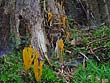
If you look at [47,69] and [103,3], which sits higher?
[103,3]

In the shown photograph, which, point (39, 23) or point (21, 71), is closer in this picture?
point (21, 71)

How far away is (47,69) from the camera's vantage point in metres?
3.37

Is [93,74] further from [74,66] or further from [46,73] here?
[46,73]

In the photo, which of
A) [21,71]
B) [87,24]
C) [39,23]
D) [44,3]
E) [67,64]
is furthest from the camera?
[87,24]

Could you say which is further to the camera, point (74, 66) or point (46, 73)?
point (74, 66)

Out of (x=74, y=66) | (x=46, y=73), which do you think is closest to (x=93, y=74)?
(x=74, y=66)

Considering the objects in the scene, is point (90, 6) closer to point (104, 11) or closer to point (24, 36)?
point (104, 11)

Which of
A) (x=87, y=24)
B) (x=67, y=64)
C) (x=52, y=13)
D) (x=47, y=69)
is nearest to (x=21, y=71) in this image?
(x=47, y=69)

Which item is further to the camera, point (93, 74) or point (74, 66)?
point (74, 66)

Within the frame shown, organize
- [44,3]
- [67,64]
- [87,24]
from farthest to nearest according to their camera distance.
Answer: [87,24] → [44,3] → [67,64]

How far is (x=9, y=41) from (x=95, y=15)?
3.16m

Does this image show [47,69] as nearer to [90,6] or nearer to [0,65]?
[0,65]

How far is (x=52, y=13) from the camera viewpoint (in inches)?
189

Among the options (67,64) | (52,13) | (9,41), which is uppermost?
(52,13)
